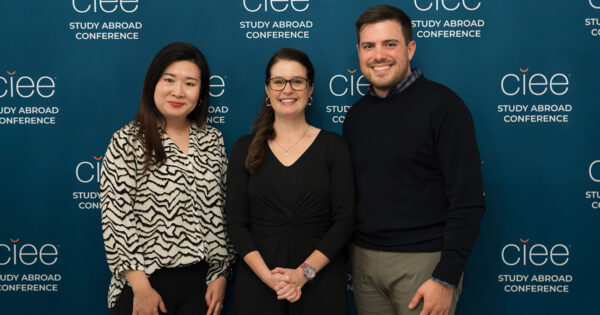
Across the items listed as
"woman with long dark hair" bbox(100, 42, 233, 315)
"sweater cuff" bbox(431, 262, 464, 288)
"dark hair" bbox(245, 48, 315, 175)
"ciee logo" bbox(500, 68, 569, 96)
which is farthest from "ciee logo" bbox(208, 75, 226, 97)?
"ciee logo" bbox(500, 68, 569, 96)

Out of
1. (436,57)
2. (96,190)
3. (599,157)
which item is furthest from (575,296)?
(96,190)

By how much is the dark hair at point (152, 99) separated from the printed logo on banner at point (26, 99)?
91 cm

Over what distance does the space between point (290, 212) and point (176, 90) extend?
760mm

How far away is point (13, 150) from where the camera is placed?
240cm

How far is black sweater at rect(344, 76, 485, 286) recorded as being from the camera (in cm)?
161

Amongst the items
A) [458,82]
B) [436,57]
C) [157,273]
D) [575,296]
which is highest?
[436,57]

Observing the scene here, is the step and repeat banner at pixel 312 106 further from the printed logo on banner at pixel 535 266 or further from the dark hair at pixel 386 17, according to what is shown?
the dark hair at pixel 386 17

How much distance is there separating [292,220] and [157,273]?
652 mm

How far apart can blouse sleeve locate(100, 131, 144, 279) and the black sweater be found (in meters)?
1.00

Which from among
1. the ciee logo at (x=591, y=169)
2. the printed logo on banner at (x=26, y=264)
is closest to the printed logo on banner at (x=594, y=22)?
the ciee logo at (x=591, y=169)

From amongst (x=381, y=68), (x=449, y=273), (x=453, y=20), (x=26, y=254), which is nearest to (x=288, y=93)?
(x=381, y=68)

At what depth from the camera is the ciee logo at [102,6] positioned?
7.79 ft

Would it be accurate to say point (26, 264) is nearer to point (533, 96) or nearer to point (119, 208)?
point (119, 208)

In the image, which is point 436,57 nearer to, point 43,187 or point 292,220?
point 292,220
